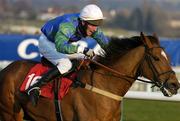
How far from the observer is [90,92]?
6.52 metres

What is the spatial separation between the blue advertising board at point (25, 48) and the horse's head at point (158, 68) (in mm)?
12240

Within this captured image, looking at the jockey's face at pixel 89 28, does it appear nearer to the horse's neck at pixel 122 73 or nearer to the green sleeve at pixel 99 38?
the green sleeve at pixel 99 38

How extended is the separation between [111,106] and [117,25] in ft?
234

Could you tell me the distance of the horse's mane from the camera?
21.6ft

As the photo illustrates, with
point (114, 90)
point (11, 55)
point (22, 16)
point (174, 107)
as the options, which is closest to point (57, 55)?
point (114, 90)

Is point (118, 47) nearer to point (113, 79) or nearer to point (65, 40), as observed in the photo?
point (113, 79)

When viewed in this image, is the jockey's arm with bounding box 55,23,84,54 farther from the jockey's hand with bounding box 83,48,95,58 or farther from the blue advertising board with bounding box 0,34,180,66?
the blue advertising board with bounding box 0,34,180,66

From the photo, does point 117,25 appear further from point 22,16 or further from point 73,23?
point 73,23

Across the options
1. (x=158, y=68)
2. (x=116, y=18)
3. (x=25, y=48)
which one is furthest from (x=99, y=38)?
(x=116, y=18)

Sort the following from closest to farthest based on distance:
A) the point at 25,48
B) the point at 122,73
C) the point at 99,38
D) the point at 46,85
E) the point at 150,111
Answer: the point at 122,73
the point at 46,85
the point at 99,38
the point at 150,111
the point at 25,48

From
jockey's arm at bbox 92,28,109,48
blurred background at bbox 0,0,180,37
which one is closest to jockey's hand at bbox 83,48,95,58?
jockey's arm at bbox 92,28,109,48

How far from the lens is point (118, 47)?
664 centimetres

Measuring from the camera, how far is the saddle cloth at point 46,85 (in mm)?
6641

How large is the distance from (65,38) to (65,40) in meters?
0.03
